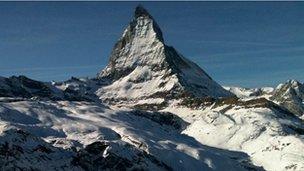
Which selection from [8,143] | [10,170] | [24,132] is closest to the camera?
[10,170]

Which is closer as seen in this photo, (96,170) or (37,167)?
(37,167)

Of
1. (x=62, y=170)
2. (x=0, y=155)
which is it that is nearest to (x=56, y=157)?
(x=62, y=170)

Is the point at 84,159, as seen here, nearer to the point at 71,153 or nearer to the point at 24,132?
the point at 71,153

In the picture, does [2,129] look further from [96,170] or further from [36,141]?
[96,170]

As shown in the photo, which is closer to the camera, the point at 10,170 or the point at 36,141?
the point at 10,170

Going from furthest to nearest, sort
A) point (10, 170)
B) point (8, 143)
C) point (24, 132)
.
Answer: point (24, 132), point (8, 143), point (10, 170)

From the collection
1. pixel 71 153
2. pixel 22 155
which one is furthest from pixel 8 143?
pixel 71 153

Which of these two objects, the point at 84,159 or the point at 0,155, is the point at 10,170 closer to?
the point at 0,155
